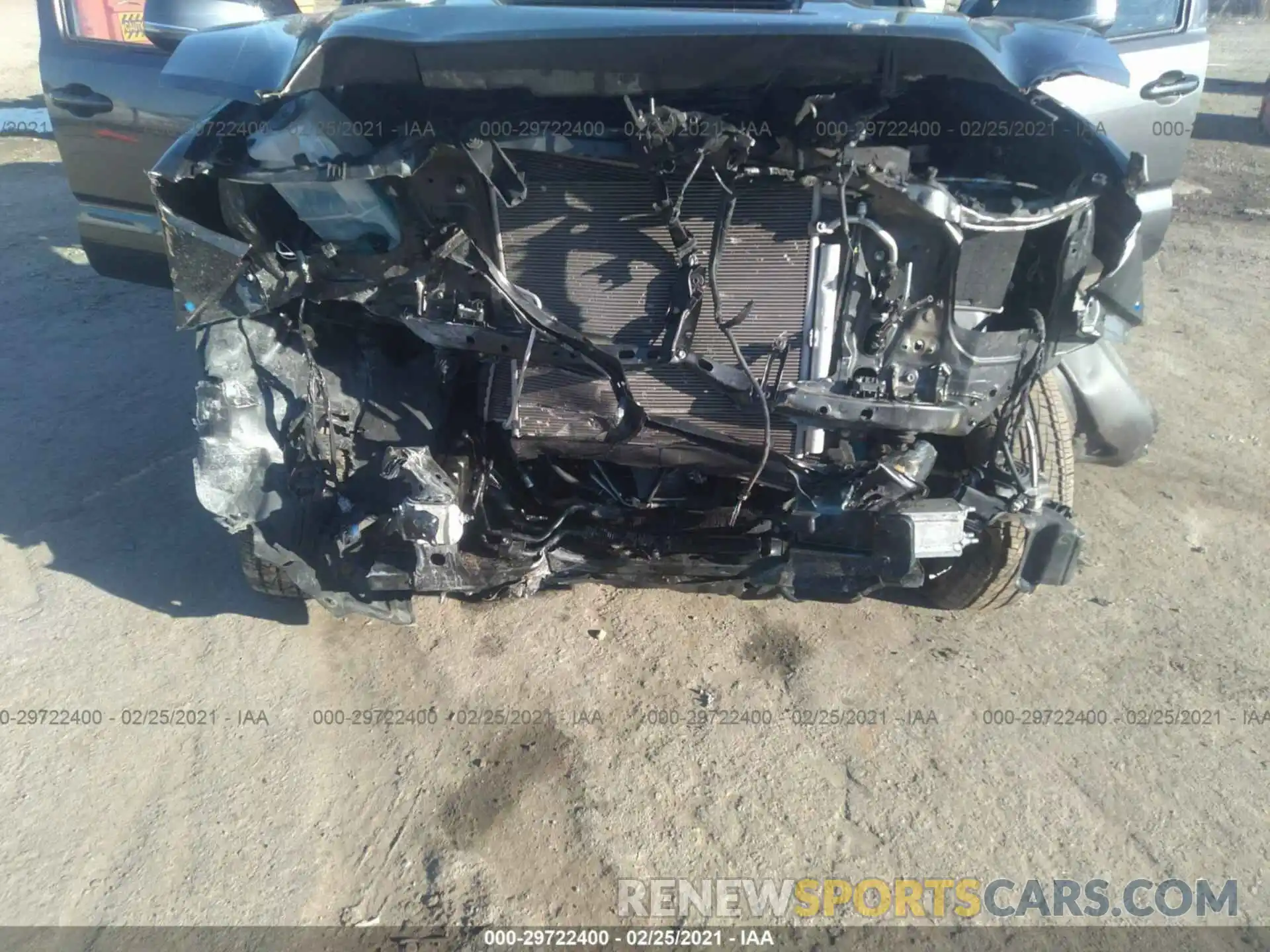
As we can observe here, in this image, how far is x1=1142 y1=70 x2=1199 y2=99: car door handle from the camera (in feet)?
11.4

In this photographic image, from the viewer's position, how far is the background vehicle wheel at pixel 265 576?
2.73 m

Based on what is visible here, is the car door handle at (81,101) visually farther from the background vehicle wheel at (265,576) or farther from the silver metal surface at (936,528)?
the silver metal surface at (936,528)

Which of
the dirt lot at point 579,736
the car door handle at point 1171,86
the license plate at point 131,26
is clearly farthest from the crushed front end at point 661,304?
the license plate at point 131,26

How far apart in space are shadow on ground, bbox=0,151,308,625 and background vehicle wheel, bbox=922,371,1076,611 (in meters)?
2.09

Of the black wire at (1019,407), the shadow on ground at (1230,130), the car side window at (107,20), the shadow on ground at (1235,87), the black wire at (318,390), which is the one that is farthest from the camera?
the shadow on ground at (1235,87)

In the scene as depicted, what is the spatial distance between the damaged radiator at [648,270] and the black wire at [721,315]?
31mm

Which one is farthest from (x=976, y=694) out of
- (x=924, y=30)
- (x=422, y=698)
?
(x=924, y=30)

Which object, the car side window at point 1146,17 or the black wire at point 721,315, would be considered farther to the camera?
the car side window at point 1146,17

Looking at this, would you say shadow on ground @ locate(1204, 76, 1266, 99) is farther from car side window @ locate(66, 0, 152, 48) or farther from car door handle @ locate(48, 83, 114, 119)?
car door handle @ locate(48, 83, 114, 119)

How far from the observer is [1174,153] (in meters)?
3.57

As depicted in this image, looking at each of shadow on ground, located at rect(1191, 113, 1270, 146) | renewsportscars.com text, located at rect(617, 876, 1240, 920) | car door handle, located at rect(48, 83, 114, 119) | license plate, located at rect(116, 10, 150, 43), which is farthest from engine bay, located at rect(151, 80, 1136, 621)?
shadow on ground, located at rect(1191, 113, 1270, 146)

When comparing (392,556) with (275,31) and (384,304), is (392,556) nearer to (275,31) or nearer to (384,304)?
(384,304)

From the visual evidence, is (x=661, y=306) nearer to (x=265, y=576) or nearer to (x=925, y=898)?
(x=265, y=576)

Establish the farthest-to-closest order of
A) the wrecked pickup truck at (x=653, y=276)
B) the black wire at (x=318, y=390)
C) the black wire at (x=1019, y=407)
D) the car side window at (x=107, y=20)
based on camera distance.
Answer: the car side window at (x=107, y=20) → the black wire at (x=318, y=390) → the black wire at (x=1019, y=407) → the wrecked pickup truck at (x=653, y=276)
